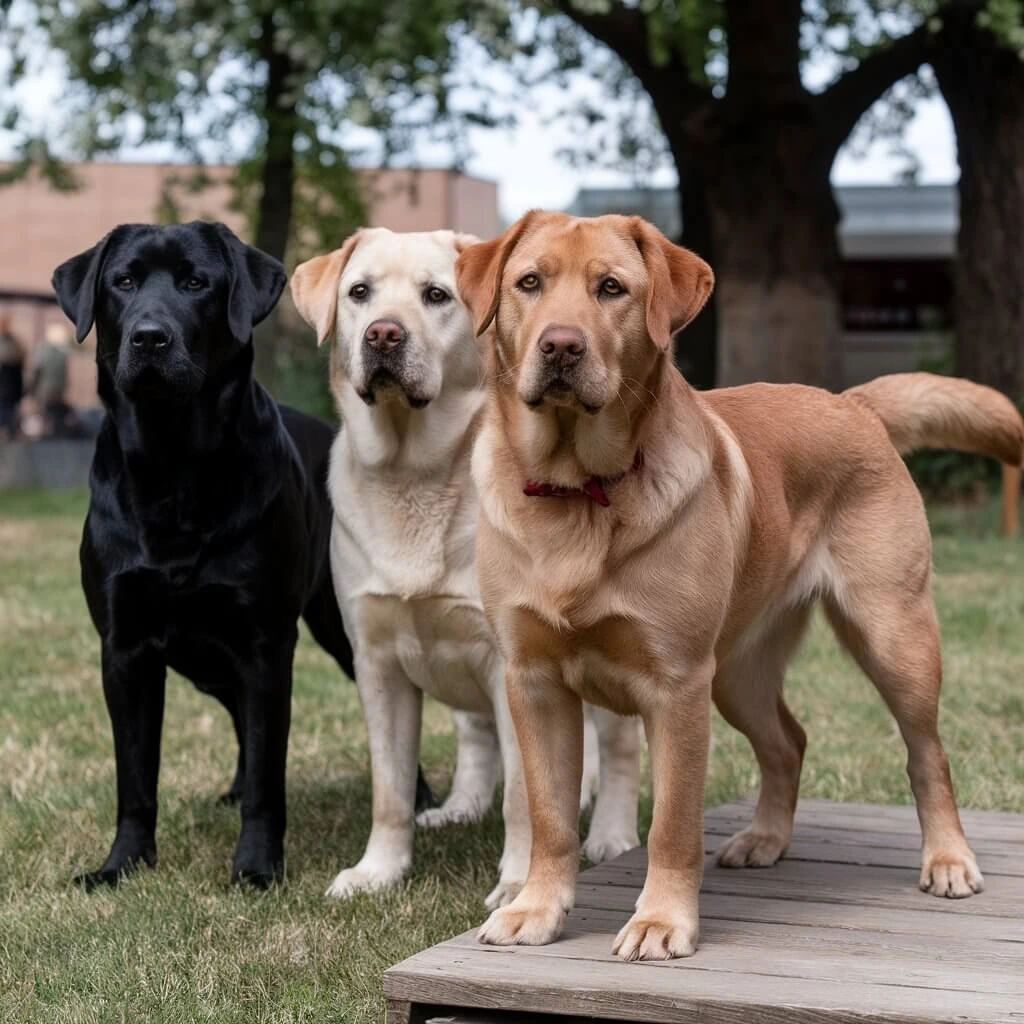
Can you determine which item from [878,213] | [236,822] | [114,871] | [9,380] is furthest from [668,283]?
[878,213]

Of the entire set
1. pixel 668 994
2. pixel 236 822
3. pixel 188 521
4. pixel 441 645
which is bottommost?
pixel 236 822

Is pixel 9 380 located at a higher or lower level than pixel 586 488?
lower

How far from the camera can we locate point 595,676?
3.51m

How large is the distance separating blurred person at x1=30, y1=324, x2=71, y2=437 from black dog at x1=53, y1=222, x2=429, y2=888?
710 inches

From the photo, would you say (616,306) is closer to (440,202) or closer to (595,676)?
(595,676)

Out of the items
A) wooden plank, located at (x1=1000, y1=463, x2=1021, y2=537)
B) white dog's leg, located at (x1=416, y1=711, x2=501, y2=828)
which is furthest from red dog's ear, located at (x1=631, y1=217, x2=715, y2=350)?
wooden plank, located at (x1=1000, y1=463, x2=1021, y2=537)

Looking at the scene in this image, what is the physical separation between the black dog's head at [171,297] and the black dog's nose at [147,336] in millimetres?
16

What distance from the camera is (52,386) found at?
72.8 feet

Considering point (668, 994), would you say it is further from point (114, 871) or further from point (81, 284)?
point (81, 284)

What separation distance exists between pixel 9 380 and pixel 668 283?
20476 mm

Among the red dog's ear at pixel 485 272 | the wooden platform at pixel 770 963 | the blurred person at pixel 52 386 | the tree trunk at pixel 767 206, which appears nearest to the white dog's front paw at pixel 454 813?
the wooden platform at pixel 770 963

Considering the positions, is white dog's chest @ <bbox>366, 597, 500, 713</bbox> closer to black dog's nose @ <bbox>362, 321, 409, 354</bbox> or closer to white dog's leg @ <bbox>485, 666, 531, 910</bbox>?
white dog's leg @ <bbox>485, 666, 531, 910</bbox>

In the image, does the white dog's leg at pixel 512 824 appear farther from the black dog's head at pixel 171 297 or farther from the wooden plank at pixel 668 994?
the black dog's head at pixel 171 297

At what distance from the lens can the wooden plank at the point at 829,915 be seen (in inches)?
139
